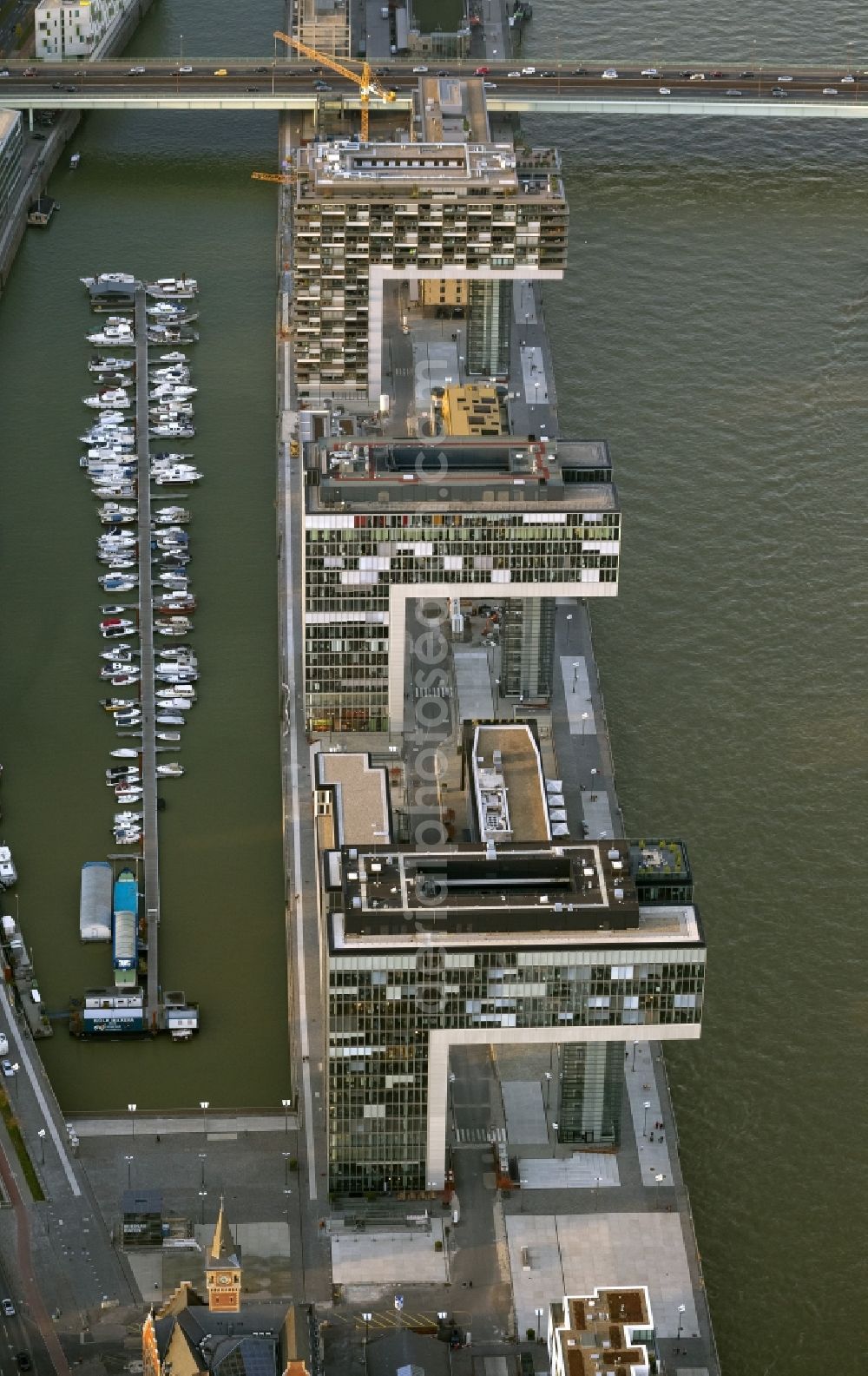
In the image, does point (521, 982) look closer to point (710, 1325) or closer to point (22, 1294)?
point (710, 1325)

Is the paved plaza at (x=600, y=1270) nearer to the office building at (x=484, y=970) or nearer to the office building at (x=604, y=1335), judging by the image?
the office building at (x=604, y=1335)

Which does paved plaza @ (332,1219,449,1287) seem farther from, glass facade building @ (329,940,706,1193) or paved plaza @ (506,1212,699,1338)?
glass facade building @ (329,940,706,1193)

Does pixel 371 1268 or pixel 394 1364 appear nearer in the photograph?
pixel 394 1364

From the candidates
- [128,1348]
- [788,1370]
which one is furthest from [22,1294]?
[788,1370]

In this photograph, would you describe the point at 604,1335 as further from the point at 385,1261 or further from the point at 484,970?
the point at 484,970

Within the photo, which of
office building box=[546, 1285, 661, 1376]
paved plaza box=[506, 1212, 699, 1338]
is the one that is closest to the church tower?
office building box=[546, 1285, 661, 1376]
